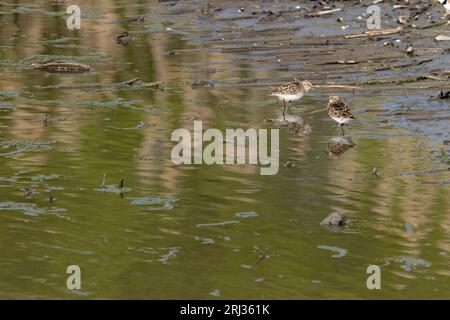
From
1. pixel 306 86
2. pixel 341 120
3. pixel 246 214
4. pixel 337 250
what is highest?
pixel 306 86

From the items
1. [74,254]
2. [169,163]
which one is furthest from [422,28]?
[74,254]

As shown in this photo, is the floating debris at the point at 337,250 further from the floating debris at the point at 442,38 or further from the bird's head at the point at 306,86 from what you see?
the floating debris at the point at 442,38

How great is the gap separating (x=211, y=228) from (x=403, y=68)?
10.6 metres

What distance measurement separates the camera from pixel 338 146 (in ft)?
56.5

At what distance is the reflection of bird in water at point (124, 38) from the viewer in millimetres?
29062

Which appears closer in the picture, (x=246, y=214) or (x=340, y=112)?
(x=246, y=214)

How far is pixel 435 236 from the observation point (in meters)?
12.8

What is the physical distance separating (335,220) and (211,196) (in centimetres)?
191

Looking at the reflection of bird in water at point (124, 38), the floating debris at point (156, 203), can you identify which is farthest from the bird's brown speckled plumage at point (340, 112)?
the reflection of bird in water at point (124, 38)

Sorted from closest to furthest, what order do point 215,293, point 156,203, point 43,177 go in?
point 215,293, point 156,203, point 43,177

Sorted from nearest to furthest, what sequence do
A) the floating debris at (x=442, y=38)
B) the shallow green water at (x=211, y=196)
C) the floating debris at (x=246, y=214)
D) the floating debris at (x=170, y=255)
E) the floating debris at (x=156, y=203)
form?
the shallow green water at (x=211, y=196) → the floating debris at (x=170, y=255) → the floating debris at (x=246, y=214) → the floating debris at (x=156, y=203) → the floating debris at (x=442, y=38)

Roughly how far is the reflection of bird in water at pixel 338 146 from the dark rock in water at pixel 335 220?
3.47 meters

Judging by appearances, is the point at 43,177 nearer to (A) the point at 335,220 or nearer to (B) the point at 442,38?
(A) the point at 335,220

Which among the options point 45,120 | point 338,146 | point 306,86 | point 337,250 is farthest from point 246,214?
point 306,86
